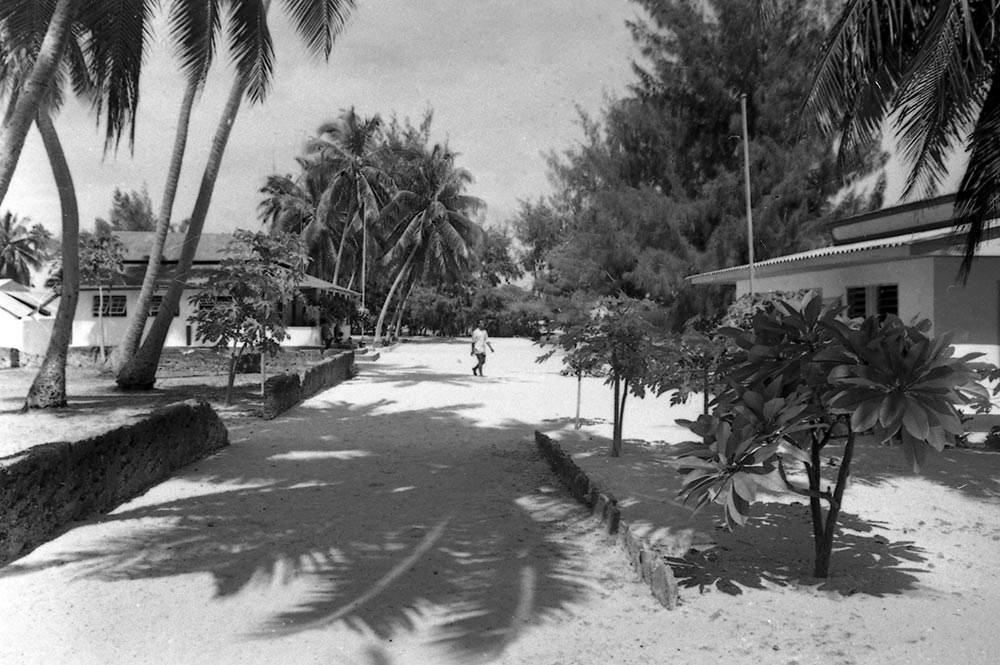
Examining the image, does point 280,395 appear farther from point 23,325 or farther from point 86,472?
point 23,325

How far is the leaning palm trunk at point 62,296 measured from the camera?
1172 cm

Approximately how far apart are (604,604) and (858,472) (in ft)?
15.1

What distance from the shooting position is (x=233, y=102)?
1394 cm

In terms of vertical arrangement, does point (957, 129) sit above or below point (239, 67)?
below

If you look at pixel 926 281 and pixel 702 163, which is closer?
pixel 926 281

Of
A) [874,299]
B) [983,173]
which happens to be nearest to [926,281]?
[874,299]

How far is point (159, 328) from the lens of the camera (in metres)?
14.3

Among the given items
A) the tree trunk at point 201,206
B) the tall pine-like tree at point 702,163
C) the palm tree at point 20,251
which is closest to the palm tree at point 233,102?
the tree trunk at point 201,206

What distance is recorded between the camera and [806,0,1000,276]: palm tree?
7379mm

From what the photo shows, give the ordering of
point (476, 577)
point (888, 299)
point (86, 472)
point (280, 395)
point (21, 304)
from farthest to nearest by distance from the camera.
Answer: point (21, 304), point (280, 395), point (888, 299), point (86, 472), point (476, 577)

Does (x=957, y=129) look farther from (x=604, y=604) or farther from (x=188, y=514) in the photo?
(x=188, y=514)

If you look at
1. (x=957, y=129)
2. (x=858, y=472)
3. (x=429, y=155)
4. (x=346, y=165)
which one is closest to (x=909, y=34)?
(x=957, y=129)

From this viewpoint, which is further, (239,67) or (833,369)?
(239,67)

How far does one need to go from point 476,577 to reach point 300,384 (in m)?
9.91
